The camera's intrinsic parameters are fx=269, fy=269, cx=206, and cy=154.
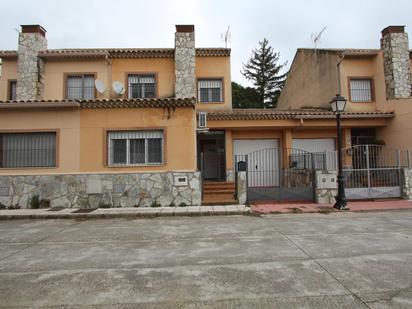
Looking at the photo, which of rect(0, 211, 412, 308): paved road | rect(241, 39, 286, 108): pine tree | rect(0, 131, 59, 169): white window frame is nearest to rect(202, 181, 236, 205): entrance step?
rect(0, 211, 412, 308): paved road

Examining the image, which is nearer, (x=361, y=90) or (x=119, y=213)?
(x=119, y=213)

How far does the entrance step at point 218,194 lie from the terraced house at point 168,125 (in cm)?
5

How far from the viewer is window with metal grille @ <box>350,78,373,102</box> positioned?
1670 cm

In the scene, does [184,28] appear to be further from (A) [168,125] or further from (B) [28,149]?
(B) [28,149]

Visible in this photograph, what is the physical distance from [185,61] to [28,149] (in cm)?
876

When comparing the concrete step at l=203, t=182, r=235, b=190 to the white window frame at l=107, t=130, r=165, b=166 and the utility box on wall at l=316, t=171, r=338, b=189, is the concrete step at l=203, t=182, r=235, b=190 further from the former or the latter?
the utility box on wall at l=316, t=171, r=338, b=189

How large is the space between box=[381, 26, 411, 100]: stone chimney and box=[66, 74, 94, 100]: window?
1691 centimetres

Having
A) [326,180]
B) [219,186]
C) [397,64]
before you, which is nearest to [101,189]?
[219,186]

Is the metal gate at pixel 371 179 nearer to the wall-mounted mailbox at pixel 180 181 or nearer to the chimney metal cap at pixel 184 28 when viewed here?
the wall-mounted mailbox at pixel 180 181

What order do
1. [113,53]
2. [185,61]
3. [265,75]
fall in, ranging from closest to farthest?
[185,61] < [113,53] < [265,75]

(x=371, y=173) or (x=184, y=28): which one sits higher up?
(x=184, y=28)

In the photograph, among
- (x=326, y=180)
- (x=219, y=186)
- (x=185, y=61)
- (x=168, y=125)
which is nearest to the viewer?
(x=168, y=125)

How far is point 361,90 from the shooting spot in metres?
16.8

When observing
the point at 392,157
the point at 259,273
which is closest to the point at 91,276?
the point at 259,273
